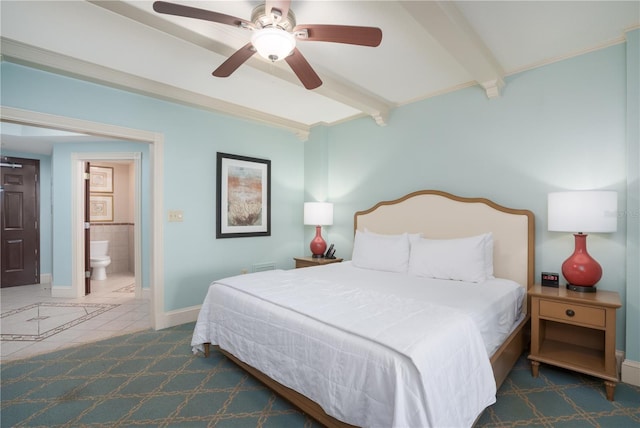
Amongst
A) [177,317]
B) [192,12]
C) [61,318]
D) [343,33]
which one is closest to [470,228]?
[343,33]

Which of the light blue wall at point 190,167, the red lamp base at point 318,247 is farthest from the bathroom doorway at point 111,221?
the red lamp base at point 318,247

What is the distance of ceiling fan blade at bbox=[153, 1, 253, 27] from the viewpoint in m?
1.59

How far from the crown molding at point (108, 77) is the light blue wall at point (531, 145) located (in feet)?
6.29

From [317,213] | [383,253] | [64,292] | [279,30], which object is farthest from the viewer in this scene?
[64,292]

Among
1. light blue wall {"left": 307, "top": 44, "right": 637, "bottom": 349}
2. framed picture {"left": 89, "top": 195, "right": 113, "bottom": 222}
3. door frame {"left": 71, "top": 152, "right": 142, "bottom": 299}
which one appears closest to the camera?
light blue wall {"left": 307, "top": 44, "right": 637, "bottom": 349}

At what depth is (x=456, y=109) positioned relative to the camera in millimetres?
3324

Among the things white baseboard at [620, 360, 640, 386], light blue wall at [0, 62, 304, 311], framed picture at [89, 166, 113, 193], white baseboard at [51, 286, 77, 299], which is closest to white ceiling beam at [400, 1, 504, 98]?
white baseboard at [620, 360, 640, 386]

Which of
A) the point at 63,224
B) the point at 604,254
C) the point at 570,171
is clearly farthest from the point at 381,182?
the point at 63,224

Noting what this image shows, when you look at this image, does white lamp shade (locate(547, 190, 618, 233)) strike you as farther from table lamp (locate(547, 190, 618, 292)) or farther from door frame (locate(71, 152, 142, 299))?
door frame (locate(71, 152, 142, 299))

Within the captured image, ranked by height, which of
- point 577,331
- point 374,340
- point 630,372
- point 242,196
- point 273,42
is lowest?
point 630,372

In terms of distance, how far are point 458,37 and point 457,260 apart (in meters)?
1.75

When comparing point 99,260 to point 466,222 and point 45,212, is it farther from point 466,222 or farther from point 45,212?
point 466,222

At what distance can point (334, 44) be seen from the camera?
245 centimetres

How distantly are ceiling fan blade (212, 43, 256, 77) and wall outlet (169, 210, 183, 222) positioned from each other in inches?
71.3
